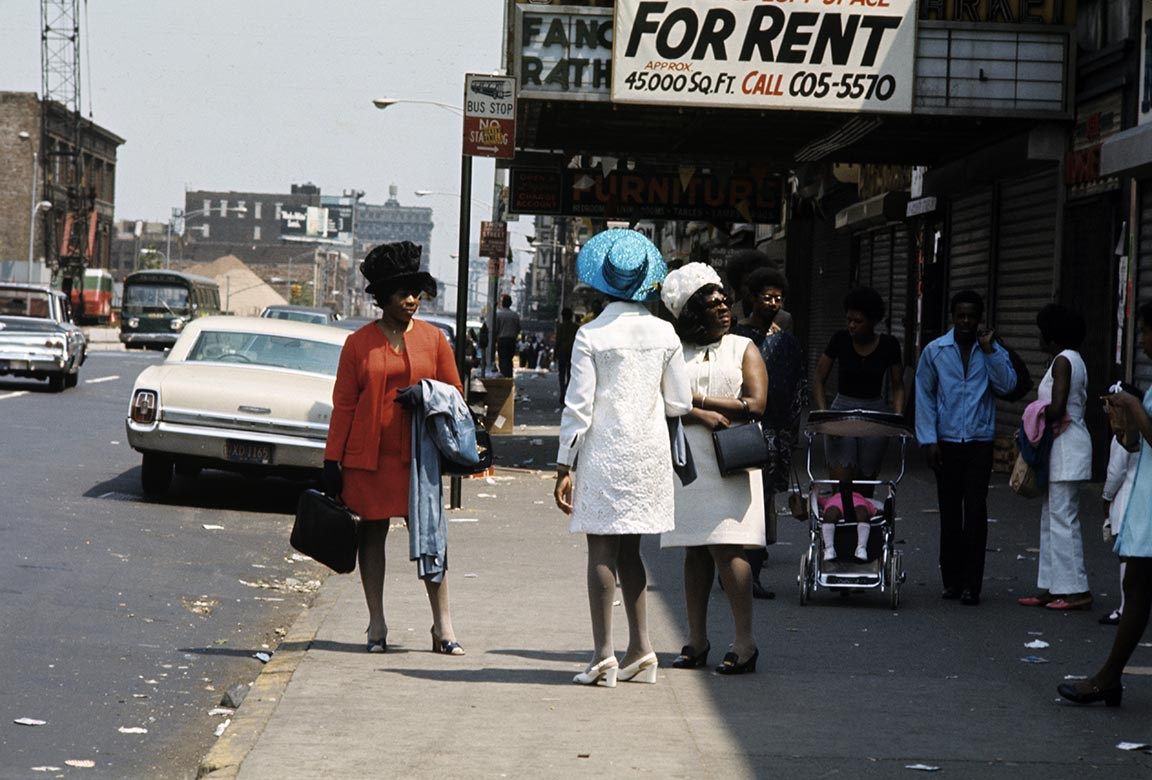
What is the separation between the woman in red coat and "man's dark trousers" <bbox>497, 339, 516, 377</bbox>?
27.6 metres

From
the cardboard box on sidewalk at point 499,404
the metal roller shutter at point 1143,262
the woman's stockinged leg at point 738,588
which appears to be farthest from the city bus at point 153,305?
the woman's stockinged leg at point 738,588

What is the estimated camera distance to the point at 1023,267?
64.4ft

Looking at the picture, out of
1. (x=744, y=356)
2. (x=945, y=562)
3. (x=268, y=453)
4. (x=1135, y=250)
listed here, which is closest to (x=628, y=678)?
(x=744, y=356)

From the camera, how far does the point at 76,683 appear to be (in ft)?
25.1

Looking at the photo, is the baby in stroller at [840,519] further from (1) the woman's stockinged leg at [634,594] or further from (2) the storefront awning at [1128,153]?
(2) the storefront awning at [1128,153]

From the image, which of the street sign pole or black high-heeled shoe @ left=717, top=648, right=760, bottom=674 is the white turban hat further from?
the street sign pole

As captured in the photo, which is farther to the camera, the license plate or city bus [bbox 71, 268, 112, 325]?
city bus [bbox 71, 268, 112, 325]

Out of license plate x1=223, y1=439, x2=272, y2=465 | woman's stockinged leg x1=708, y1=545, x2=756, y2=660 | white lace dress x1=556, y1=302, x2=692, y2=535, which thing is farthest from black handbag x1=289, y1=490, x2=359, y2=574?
license plate x1=223, y1=439, x2=272, y2=465

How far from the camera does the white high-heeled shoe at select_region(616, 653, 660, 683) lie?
24.6 feet

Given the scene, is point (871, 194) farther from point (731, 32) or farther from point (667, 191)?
point (731, 32)

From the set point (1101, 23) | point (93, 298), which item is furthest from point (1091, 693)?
point (93, 298)

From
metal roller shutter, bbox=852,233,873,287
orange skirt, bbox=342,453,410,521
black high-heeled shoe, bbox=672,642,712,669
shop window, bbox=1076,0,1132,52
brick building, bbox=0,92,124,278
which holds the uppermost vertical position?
brick building, bbox=0,92,124,278

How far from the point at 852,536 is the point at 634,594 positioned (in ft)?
9.83

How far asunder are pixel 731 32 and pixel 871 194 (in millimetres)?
10309
